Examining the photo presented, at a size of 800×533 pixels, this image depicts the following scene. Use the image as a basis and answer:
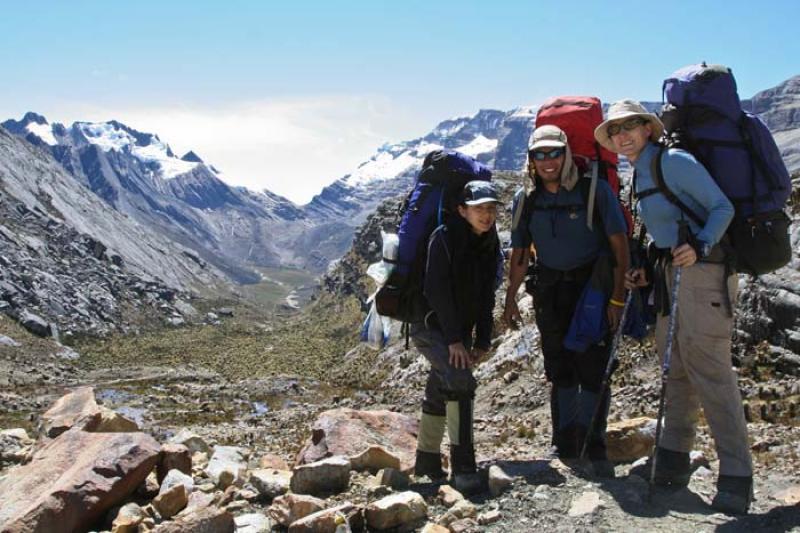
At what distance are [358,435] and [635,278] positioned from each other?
425cm

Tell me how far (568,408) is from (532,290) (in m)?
1.23

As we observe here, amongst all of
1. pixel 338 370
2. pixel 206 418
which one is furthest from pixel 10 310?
pixel 206 418

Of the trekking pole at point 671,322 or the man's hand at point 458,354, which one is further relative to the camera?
the man's hand at point 458,354

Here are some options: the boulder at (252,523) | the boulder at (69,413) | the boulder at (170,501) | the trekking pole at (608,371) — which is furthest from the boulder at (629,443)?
the boulder at (69,413)

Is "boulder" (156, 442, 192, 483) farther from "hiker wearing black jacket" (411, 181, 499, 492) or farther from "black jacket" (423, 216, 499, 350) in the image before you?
"black jacket" (423, 216, 499, 350)

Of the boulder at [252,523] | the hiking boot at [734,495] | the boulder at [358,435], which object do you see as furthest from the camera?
the boulder at [358,435]

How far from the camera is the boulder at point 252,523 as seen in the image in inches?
234

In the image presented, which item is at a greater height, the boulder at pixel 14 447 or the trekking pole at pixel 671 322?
the trekking pole at pixel 671 322

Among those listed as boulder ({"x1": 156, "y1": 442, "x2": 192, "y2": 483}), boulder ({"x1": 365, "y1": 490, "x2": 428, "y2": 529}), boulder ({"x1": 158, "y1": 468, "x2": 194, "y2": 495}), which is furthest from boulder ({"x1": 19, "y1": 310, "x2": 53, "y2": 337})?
boulder ({"x1": 365, "y1": 490, "x2": 428, "y2": 529})

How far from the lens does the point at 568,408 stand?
22.5ft

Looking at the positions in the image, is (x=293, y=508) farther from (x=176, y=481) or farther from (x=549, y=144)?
(x=549, y=144)

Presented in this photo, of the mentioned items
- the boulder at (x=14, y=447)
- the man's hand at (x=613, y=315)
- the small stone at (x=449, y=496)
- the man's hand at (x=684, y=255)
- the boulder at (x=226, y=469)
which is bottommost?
the boulder at (x=14, y=447)

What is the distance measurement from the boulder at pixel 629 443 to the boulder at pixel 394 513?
3219 mm

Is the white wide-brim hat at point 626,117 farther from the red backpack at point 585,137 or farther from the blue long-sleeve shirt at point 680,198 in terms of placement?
the red backpack at point 585,137
